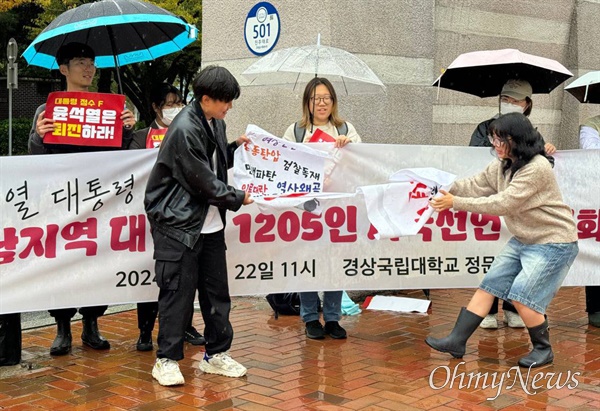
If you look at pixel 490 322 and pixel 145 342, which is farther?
pixel 490 322

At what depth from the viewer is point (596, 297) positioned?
22.5 ft

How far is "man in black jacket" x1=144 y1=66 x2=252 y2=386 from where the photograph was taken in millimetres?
5016

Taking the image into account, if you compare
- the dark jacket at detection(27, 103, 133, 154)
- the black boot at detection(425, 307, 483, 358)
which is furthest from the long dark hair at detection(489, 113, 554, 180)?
the dark jacket at detection(27, 103, 133, 154)

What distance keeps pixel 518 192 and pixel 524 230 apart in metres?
0.35

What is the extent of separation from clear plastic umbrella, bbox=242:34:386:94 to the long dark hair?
59.4 inches

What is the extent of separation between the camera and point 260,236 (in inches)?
244

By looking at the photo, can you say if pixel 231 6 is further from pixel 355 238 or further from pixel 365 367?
pixel 365 367

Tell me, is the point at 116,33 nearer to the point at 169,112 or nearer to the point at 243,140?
the point at 169,112

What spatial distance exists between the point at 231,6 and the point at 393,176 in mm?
3498

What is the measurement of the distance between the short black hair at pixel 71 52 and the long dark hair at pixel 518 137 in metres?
2.80

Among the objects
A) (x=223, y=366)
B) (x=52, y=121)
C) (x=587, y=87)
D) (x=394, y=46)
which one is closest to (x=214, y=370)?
(x=223, y=366)

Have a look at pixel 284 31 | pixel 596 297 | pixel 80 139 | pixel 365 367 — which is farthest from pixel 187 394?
pixel 284 31

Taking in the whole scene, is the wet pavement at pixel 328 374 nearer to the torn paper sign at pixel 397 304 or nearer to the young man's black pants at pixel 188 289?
the young man's black pants at pixel 188 289

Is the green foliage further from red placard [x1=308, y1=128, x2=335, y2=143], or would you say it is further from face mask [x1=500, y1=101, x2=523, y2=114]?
face mask [x1=500, y1=101, x2=523, y2=114]
